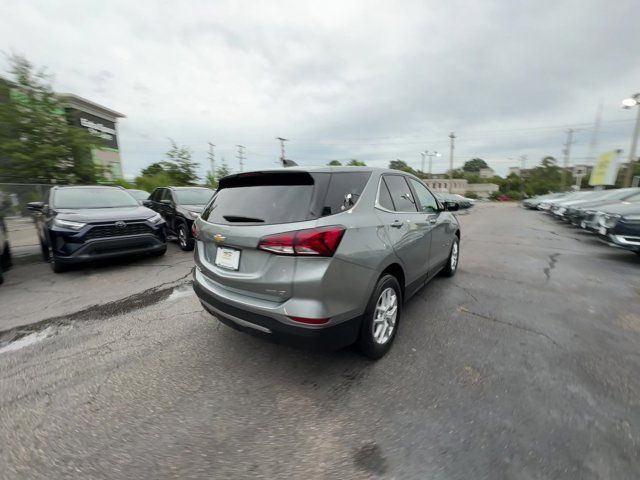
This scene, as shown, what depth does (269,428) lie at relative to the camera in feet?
6.62

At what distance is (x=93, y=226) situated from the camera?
16.8ft

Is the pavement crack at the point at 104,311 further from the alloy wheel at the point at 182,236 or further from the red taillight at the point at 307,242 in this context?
the red taillight at the point at 307,242

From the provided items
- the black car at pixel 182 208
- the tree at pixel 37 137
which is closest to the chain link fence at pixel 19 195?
the tree at pixel 37 137

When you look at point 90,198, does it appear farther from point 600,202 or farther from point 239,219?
point 600,202

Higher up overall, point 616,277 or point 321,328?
point 321,328

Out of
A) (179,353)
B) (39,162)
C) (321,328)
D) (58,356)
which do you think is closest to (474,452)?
(321,328)

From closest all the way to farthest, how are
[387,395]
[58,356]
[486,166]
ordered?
[387,395] < [58,356] < [486,166]

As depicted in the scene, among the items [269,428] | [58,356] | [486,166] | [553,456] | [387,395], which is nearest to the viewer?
[553,456]

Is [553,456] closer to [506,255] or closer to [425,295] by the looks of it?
[425,295]

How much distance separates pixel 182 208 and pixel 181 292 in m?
3.50

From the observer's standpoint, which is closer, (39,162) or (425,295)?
(425,295)

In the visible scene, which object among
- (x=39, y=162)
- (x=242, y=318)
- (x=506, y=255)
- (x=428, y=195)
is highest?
(x=39, y=162)

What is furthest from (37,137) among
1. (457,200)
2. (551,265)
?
(457,200)

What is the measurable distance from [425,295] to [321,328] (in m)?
2.63
